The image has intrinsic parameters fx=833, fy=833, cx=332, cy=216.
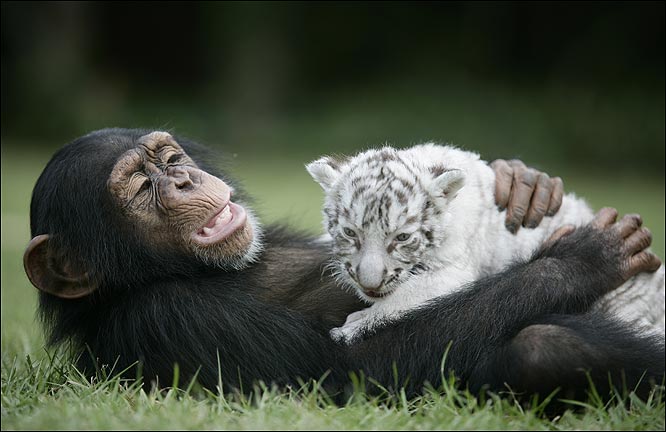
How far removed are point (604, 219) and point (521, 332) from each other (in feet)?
4.45

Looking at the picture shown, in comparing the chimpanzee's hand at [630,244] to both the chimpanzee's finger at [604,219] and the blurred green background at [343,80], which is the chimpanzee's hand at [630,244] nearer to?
the chimpanzee's finger at [604,219]

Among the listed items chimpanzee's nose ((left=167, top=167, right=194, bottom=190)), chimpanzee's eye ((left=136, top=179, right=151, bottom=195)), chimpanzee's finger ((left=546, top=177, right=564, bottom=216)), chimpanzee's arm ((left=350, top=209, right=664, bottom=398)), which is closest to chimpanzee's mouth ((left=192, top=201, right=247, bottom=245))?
chimpanzee's nose ((left=167, top=167, right=194, bottom=190))

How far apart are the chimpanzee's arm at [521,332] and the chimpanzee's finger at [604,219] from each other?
0.80 feet

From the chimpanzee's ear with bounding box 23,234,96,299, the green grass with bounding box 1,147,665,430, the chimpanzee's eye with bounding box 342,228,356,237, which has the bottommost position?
the green grass with bounding box 1,147,665,430

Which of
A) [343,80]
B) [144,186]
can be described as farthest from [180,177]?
[343,80]

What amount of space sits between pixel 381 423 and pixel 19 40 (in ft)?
66.3

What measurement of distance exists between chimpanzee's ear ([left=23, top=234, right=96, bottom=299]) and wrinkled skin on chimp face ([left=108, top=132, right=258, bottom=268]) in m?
0.44

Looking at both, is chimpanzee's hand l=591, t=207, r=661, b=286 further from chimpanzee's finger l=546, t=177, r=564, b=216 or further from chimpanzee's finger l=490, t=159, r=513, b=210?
chimpanzee's finger l=490, t=159, r=513, b=210

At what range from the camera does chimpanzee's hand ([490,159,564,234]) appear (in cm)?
511

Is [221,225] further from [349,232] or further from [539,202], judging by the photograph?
[539,202]

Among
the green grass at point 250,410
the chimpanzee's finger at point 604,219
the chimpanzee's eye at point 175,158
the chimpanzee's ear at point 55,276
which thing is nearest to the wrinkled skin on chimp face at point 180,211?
the chimpanzee's eye at point 175,158

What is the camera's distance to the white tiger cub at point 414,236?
4301 mm

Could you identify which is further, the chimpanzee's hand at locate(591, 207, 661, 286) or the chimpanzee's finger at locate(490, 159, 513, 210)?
the chimpanzee's finger at locate(490, 159, 513, 210)

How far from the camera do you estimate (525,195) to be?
520cm
